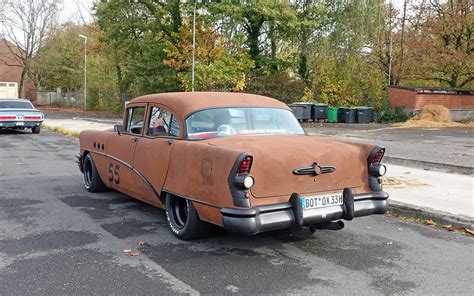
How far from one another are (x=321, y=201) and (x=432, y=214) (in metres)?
2.44

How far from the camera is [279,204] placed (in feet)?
14.9

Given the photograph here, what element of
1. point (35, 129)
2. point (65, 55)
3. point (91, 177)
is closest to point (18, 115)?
point (35, 129)

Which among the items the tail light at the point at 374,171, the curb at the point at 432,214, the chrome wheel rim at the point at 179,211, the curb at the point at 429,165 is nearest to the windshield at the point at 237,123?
the chrome wheel rim at the point at 179,211

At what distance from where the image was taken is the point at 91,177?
8.02 metres

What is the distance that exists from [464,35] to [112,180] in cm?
3036

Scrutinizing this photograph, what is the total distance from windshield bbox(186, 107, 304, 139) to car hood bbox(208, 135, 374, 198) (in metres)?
0.24

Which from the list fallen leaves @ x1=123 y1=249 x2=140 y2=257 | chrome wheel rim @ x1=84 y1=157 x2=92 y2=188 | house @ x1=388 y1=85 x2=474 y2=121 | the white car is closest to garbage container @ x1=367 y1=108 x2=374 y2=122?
house @ x1=388 y1=85 x2=474 y2=121

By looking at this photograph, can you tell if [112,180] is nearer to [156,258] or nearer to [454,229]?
[156,258]

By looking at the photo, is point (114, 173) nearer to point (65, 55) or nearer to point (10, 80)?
point (65, 55)

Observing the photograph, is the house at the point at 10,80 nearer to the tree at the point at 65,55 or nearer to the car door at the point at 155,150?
the tree at the point at 65,55

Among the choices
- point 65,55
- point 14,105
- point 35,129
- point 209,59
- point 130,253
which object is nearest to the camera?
point 130,253

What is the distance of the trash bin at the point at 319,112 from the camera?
28781mm

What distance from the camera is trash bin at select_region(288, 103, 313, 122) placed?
27812mm

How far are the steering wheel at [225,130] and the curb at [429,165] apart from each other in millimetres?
6561
